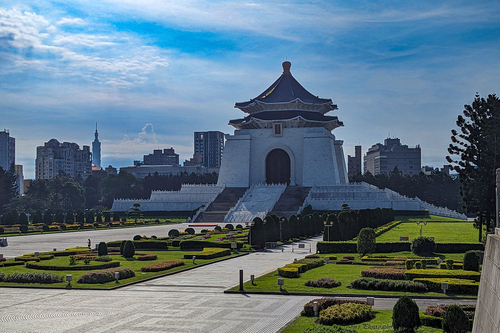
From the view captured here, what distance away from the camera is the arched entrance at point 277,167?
68.2 meters

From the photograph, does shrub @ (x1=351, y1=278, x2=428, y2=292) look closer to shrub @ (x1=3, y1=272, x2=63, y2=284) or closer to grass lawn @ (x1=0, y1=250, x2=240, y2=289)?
grass lawn @ (x1=0, y1=250, x2=240, y2=289)

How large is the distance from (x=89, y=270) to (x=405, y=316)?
Answer: 12.7 meters

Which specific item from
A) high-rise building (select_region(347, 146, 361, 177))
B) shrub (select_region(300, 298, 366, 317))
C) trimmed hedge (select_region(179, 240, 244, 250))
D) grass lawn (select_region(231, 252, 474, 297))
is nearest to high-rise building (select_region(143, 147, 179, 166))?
high-rise building (select_region(347, 146, 361, 177))

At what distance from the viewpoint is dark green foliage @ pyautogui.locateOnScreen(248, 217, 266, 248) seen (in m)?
27.3

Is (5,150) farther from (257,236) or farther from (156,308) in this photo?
(156,308)

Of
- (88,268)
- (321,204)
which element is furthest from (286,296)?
(321,204)

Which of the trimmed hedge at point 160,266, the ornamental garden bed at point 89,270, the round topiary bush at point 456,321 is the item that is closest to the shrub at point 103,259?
the ornamental garden bed at point 89,270

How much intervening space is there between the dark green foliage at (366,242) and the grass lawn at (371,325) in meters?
11.5

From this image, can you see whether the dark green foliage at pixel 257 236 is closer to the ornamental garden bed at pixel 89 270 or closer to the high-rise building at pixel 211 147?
the ornamental garden bed at pixel 89 270

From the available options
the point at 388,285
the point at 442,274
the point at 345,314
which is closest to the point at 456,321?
the point at 345,314

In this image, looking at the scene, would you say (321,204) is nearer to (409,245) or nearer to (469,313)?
(409,245)

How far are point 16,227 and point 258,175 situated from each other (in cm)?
3217

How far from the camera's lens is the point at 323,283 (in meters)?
15.7

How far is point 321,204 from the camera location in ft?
171
